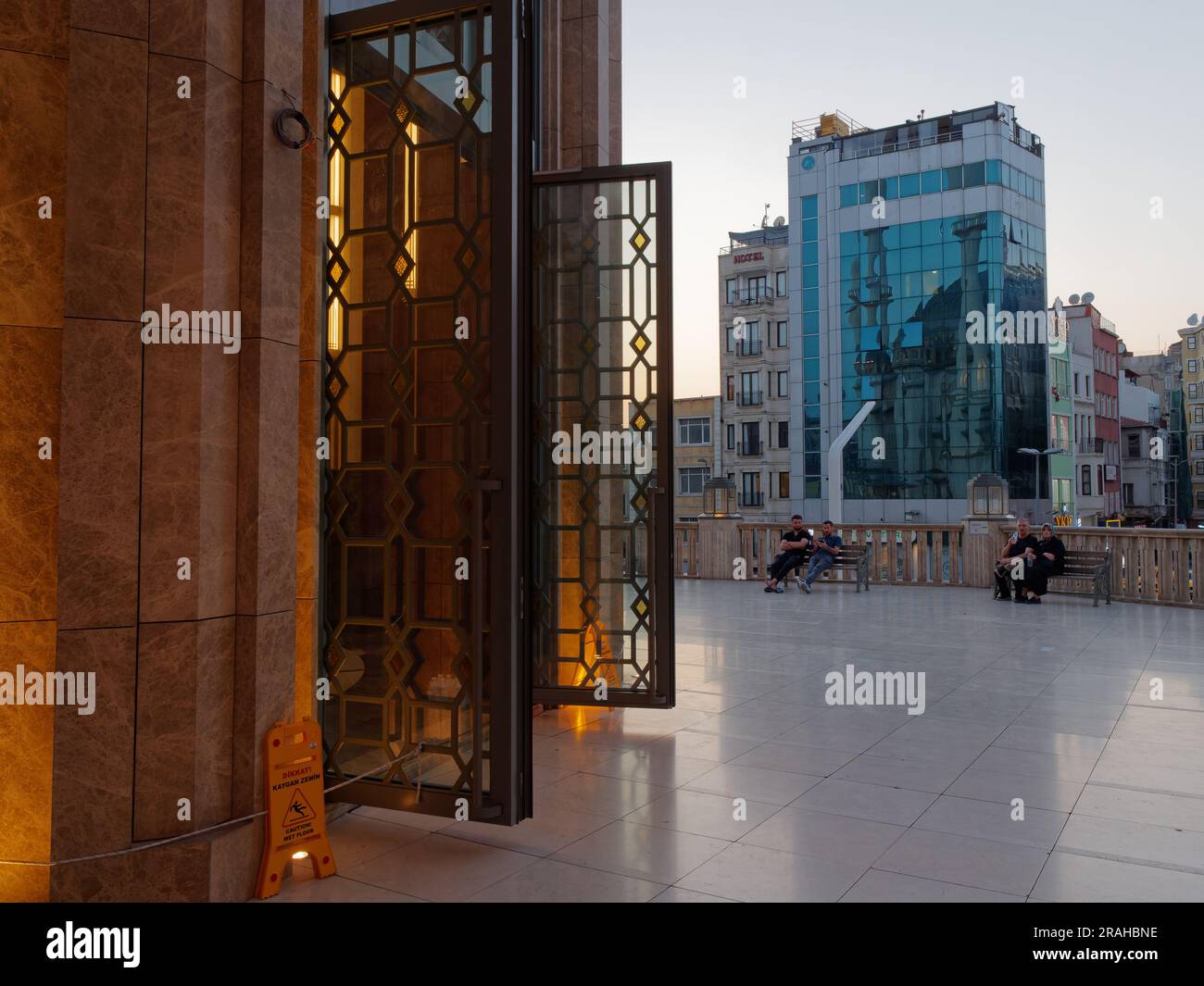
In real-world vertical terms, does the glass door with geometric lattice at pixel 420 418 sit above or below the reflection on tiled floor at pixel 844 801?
above

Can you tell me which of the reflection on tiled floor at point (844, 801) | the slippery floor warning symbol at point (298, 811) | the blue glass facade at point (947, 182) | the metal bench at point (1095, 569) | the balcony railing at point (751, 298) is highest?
the blue glass facade at point (947, 182)

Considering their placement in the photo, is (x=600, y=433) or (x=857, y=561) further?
(x=857, y=561)

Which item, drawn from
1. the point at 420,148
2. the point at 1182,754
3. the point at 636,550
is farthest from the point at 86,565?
the point at 1182,754

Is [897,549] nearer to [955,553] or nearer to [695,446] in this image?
[955,553]

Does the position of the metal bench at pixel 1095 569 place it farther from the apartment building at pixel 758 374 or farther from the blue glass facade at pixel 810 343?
the apartment building at pixel 758 374

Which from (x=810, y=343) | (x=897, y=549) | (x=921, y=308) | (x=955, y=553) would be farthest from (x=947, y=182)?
(x=955, y=553)

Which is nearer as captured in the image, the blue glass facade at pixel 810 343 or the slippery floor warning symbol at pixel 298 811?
the slippery floor warning symbol at pixel 298 811

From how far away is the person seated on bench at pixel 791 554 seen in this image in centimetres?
1487

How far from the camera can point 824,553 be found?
14.9 metres

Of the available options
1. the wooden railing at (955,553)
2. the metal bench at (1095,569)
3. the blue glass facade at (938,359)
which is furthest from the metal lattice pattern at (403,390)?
the blue glass facade at (938,359)

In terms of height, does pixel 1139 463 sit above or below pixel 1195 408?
below

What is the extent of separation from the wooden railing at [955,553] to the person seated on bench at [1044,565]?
0.59 meters

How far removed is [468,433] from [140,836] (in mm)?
2120

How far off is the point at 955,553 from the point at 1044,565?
2.23m
